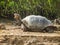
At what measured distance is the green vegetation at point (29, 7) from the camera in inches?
452

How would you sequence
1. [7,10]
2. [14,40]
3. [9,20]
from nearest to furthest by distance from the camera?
[14,40]
[9,20]
[7,10]

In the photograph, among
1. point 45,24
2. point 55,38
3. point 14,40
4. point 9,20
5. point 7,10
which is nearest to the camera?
point 14,40

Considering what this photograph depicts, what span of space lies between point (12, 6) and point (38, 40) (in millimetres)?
5227

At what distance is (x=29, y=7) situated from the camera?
38.1ft

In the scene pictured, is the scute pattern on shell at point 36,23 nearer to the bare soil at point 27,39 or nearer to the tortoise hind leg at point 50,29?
the tortoise hind leg at point 50,29

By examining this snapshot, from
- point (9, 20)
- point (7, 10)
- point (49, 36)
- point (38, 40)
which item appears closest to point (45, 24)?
point (49, 36)

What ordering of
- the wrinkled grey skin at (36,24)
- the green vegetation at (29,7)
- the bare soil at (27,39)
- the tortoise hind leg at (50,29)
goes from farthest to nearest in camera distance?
the green vegetation at (29,7) → the tortoise hind leg at (50,29) → the wrinkled grey skin at (36,24) → the bare soil at (27,39)

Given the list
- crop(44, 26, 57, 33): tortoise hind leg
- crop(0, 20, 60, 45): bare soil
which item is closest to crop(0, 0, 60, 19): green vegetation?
crop(44, 26, 57, 33): tortoise hind leg

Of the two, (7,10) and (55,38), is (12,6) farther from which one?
(55,38)

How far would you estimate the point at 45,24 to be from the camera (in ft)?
25.9

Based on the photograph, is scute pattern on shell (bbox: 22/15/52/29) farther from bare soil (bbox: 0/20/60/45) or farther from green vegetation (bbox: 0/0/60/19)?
green vegetation (bbox: 0/0/60/19)

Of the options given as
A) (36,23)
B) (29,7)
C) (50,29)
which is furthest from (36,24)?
(29,7)

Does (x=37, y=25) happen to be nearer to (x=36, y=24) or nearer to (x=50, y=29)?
(x=36, y=24)

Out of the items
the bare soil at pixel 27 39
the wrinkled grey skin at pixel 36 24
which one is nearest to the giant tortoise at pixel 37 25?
the wrinkled grey skin at pixel 36 24
